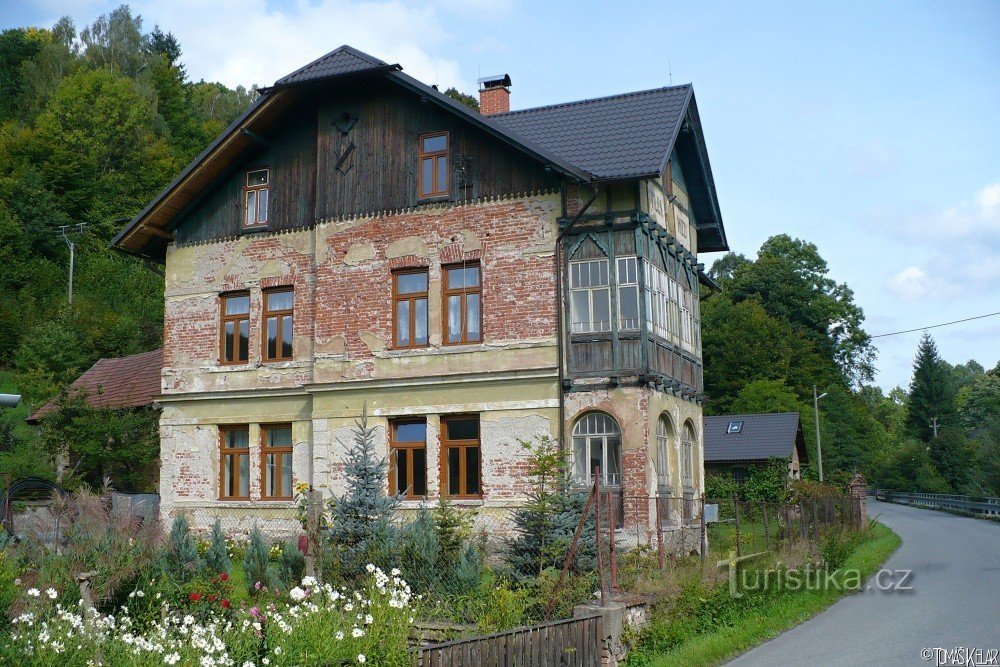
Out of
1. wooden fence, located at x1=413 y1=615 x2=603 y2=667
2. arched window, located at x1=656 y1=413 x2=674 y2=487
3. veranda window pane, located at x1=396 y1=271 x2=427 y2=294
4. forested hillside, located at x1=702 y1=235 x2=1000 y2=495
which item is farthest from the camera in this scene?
forested hillside, located at x1=702 y1=235 x2=1000 y2=495

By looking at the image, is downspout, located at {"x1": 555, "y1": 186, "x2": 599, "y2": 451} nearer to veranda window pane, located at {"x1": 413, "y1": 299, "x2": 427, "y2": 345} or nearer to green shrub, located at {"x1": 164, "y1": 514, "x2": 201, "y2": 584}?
veranda window pane, located at {"x1": 413, "y1": 299, "x2": 427, "y2": 345}

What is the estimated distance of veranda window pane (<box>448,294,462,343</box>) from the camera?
21000mm

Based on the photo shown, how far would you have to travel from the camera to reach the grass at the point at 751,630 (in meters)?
12.3

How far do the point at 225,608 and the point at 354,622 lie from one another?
2642mm

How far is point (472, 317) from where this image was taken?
823 inches

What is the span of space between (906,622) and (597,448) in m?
6.63

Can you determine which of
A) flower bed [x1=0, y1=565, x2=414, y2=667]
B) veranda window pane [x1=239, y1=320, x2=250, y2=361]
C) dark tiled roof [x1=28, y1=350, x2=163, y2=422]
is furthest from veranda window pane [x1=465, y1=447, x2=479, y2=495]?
dark tiled roof [x1=28, y1=350, x2=163, y2=422]

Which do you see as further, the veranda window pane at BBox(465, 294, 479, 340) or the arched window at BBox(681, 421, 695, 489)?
the arched window at BBox(681, 421, 695, 489)

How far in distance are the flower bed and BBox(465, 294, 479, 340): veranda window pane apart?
1049 cm

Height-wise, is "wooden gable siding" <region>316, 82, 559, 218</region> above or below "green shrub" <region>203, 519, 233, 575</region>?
above

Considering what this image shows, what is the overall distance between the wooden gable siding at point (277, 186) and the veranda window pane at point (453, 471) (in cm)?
618

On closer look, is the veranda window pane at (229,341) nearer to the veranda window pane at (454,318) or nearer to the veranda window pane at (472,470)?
the veranda window pane at (454,318)

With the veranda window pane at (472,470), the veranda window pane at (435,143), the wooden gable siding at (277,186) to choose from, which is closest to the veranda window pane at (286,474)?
the veranda window pane at (472,470)

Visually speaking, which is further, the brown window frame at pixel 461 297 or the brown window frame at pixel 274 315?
the brown window frame at pixel 274 315
